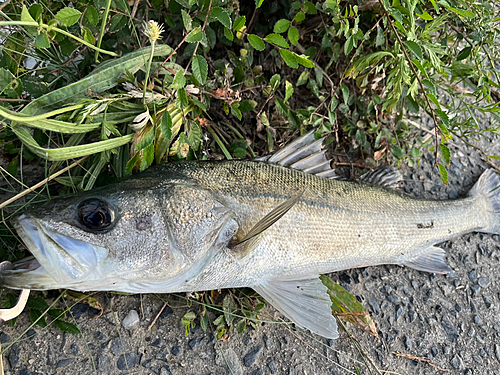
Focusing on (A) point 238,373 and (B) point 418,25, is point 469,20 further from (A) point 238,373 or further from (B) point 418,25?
(A) point 238,373

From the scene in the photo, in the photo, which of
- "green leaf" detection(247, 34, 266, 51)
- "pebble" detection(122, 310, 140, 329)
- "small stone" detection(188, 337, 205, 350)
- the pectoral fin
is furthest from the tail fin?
"pebble" detection(122, 310, 140, 329)

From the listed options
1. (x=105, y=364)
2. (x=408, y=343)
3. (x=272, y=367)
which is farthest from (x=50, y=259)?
(x=408, y=343)

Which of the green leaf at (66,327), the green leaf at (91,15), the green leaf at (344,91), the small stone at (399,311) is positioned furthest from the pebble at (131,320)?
the green leaf at (344,91)

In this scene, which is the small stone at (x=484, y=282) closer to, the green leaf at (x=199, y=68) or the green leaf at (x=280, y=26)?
the green leaf at (x=280, y=26)

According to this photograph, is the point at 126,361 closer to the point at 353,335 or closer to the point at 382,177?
the point at 353,335

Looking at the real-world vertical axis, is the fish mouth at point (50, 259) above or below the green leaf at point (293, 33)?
below

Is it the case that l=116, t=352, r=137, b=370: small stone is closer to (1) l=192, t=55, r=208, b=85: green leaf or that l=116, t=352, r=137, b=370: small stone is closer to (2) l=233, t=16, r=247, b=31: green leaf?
(1) l=192, t=55, r=208, b=85: green leaf
